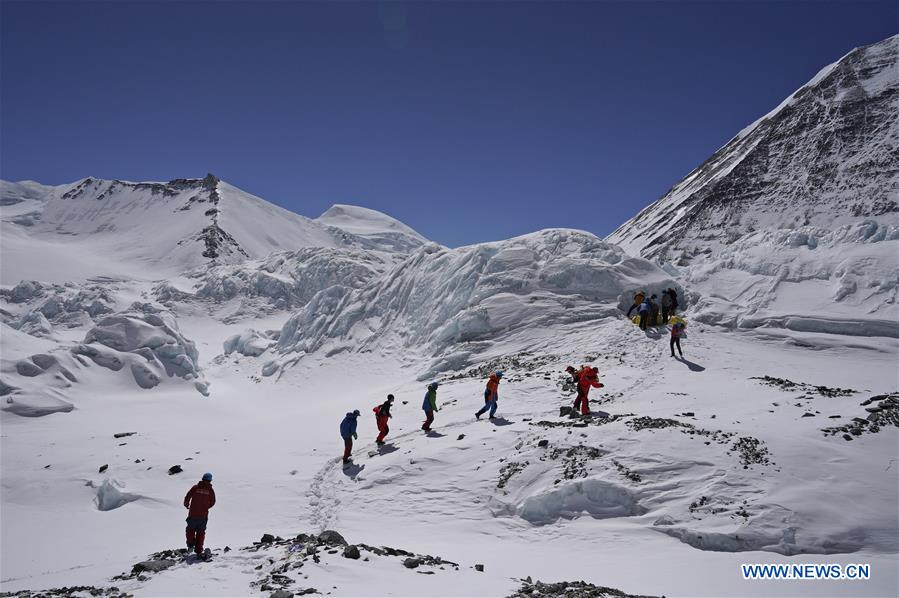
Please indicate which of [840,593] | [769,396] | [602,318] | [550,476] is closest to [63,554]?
[550,476]

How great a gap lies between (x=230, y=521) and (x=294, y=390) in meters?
19.2

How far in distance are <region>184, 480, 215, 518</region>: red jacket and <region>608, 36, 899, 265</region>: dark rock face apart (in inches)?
2456

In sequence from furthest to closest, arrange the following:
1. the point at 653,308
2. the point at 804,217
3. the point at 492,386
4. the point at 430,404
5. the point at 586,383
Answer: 1. the point at 804,217
2. the point at 653,308
3. the point at 430,404
4. the point at 492,386
5. the point at 586,383

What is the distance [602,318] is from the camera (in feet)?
83.3

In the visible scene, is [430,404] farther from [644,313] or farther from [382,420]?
[644,313]

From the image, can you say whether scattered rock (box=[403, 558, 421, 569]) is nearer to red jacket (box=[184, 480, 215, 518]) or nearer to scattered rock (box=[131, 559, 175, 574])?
scattered rock (box=[131, 559, 175, 574])

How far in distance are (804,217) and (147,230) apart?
145771 mm

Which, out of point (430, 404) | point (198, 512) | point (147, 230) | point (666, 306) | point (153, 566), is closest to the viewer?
point (153, 566)

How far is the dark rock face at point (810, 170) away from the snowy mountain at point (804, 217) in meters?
0.18

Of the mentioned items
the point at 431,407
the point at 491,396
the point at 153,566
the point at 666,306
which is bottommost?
the point at 153,566

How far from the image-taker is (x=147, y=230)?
135 metres

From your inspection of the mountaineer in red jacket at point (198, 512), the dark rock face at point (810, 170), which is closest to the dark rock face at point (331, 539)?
the mountaineer in red jacket at point (198, 512)

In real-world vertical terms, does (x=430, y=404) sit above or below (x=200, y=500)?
above

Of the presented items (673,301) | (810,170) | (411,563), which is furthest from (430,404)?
(810,170)
